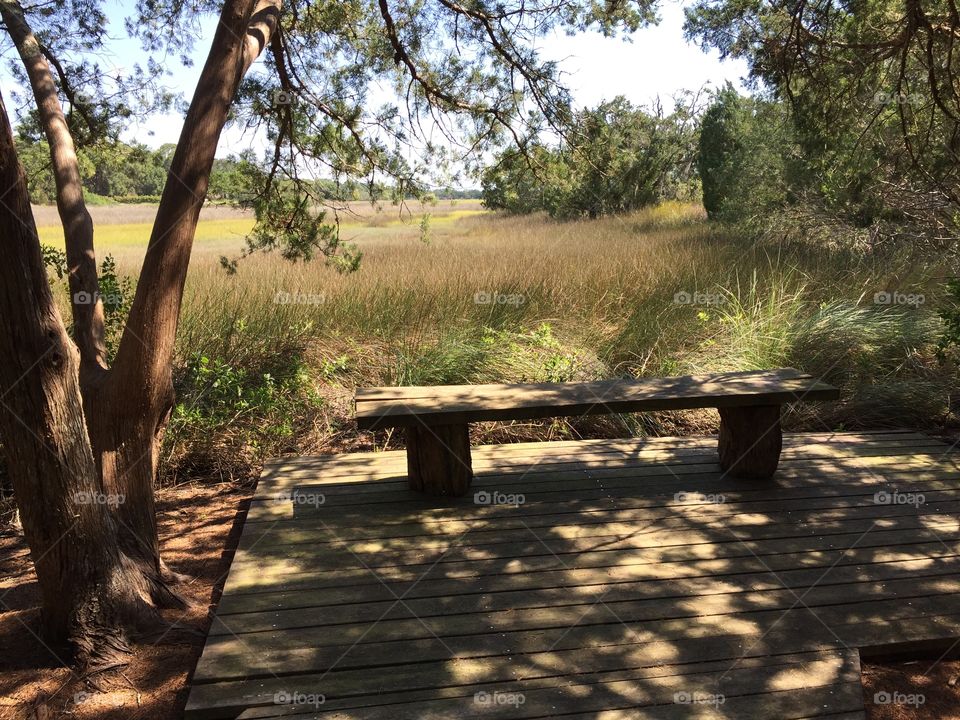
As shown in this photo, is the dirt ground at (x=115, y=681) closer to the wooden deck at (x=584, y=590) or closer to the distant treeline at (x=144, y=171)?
the wooden deck at (x=584, y=590)

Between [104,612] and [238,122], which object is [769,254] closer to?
[238,122]

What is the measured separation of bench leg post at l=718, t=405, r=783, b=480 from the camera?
409 centimetres

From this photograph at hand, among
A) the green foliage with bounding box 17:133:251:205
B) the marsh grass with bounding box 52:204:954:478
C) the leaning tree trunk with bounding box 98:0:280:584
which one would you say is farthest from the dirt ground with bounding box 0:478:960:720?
the green foliage with bounding box 17:133:251:205

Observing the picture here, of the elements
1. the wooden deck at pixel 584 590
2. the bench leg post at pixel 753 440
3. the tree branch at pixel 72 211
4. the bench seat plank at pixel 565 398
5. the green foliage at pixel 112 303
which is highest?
the tree branch at pixel 72 211

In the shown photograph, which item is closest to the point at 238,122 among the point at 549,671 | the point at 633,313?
the point at 633,313

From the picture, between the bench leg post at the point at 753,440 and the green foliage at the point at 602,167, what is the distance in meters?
2.59

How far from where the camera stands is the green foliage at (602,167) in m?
6.02

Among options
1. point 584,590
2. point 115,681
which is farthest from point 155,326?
point 584,590

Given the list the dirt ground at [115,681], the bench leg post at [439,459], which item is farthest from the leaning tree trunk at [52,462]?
the bench leg post at [439,459]

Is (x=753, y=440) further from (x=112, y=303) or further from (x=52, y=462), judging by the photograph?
(x=112, y=303)

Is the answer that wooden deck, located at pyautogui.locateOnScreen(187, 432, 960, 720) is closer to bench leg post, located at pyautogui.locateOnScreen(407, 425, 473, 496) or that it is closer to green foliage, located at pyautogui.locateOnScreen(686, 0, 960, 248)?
bench leg post, located at pyautogui.locateOnScreen(407, 425, 473, 496)

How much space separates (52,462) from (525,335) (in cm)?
390

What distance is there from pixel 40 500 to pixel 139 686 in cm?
73

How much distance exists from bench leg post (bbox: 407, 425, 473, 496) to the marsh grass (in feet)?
4.36
